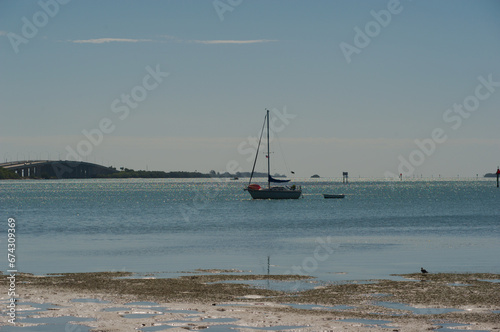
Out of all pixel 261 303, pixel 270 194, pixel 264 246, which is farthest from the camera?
pixel 270 194

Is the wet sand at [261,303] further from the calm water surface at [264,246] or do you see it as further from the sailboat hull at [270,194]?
the sailboat hull at [270,194]

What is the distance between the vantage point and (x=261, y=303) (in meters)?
24.2

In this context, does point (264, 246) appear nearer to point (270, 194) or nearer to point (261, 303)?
point (261, 303)

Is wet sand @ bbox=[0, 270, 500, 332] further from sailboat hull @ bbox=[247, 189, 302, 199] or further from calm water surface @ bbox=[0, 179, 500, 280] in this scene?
sailboat hull @ bbox=[247, 189, 302, 199]

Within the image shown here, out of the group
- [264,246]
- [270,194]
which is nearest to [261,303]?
[264,246]

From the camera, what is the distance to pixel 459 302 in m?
24.2

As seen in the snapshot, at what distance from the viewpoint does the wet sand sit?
67.9ft

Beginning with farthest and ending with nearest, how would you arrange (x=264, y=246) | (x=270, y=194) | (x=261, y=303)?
(x=270, y=194) → (x=264, y=246) → (x=261, y=303)

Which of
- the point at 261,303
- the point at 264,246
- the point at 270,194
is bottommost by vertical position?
the point at 264,246

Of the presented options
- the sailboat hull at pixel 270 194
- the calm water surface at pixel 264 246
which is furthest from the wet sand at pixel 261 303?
the sailboat hull at pixel 270 194

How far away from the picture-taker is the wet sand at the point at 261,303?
20.7 m

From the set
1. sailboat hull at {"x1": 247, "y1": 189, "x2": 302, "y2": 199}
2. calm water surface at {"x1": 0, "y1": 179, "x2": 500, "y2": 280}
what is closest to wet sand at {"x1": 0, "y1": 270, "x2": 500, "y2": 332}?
calm water surface at {"x1": 0, "y1": 179, "x2": 500, "y2": 280}

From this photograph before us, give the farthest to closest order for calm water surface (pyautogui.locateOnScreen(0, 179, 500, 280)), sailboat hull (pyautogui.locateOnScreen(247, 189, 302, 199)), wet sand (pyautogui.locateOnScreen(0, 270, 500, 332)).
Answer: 1. sailboat hull (pyautogui.locateOnScreen(247, 189, 302, 199))
2. calm water surface (pyautogui.locateOnScreen(0, 179, 500, 280))
3. wet sand (pyautogui.locateOnScreen(0, 270, 500, 332))

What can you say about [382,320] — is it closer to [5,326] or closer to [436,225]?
[5,326]
